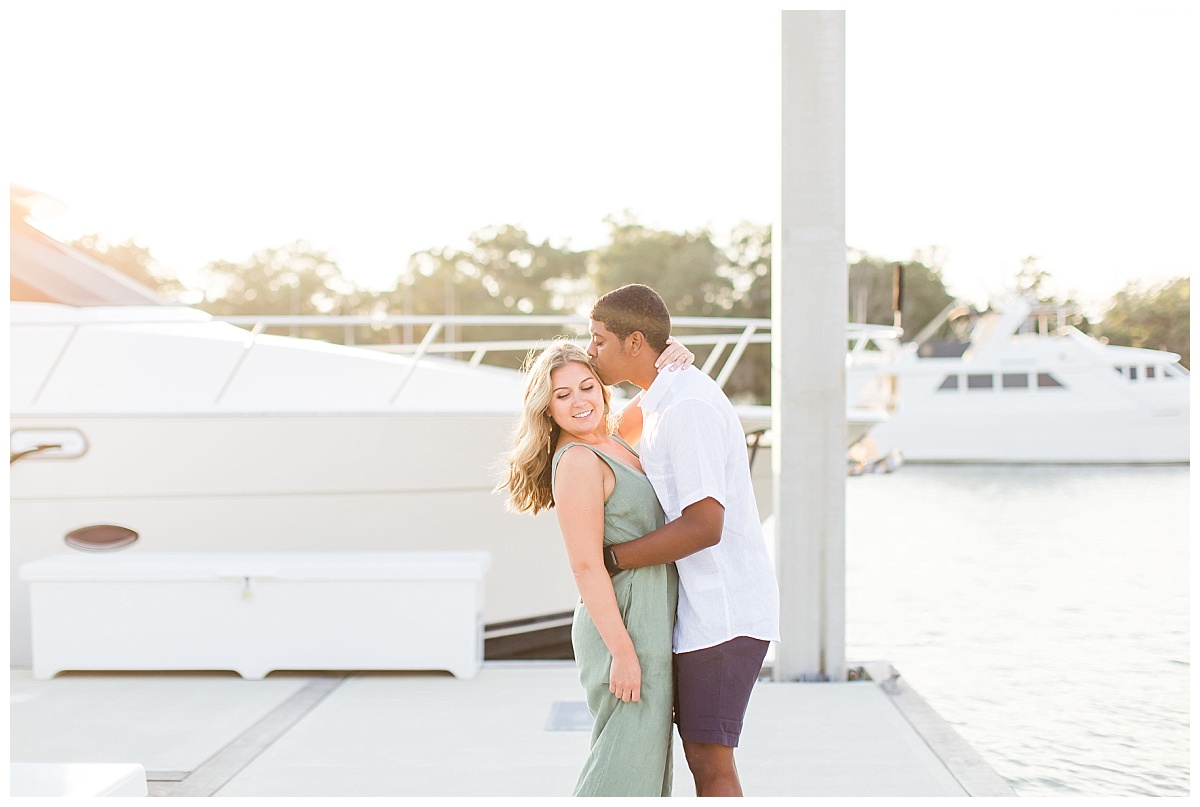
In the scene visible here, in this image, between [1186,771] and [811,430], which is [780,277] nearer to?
[811,430]

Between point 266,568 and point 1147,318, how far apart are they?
160ft

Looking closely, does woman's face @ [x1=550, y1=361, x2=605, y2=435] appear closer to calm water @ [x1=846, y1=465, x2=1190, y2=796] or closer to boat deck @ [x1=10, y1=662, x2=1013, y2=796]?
boat deck @ [x1=10, y1=662, x2=1013, y2=796]

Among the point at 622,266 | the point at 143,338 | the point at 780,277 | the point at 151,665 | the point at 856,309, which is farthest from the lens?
the point at 856,309

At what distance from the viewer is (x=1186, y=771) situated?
5023 millimetres

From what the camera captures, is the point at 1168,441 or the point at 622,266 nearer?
the point at 1168,441

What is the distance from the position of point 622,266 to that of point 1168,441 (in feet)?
84.1

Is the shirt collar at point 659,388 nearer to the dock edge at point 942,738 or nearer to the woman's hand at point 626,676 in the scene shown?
the woman's hand at point 626,676

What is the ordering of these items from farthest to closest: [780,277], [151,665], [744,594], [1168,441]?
[1168,441] < [151,665] < [780,277] < [744,594]

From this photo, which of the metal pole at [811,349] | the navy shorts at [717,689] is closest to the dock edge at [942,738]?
the metal pole at [811,349]

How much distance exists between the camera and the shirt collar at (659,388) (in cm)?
245

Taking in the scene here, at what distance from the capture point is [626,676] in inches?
91.8

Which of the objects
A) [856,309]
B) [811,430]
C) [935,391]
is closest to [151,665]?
[811,430]

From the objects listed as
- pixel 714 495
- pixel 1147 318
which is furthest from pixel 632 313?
pixel 1147 318

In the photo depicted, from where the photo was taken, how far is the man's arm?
2.30m
